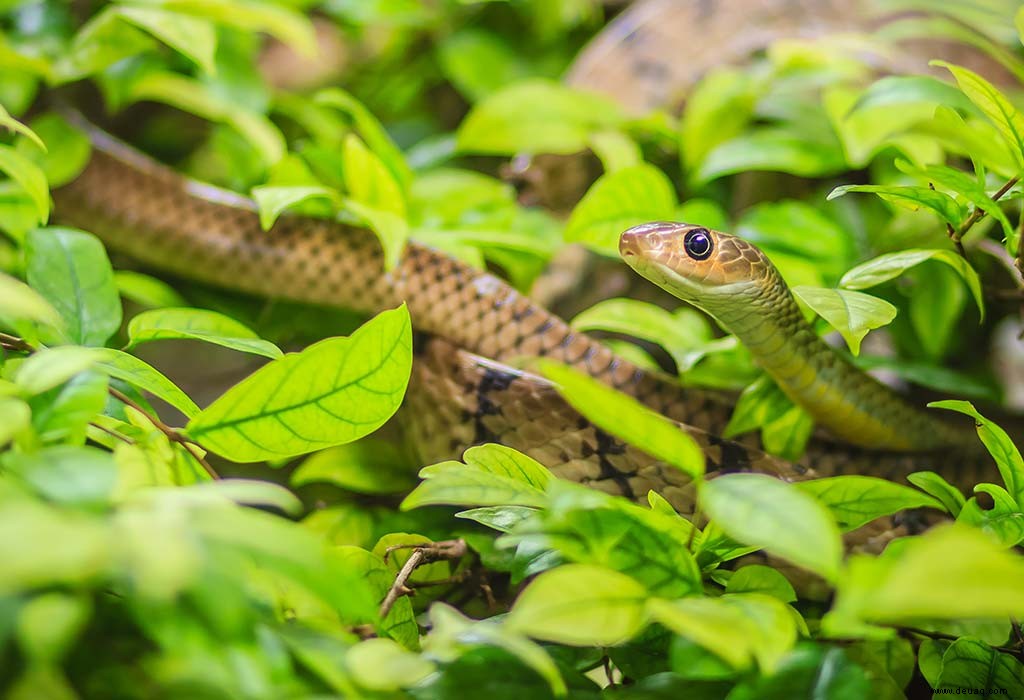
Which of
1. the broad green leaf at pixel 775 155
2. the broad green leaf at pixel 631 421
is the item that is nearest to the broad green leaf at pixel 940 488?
the broad green leaf at pixel 631 421

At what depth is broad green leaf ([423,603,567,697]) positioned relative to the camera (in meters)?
0.63

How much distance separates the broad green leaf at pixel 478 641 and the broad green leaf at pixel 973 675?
48 centimetres

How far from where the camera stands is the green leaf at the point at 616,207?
1.28 meters

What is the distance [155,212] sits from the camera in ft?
5.19

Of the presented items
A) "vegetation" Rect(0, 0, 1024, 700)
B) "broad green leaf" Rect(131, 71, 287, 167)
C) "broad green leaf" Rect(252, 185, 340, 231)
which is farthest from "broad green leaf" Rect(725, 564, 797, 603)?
"broad green leaf" Rect(131, 71, 287, 167)

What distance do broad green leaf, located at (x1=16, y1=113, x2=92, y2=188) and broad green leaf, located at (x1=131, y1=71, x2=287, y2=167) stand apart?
15cm

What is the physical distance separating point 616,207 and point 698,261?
228mm

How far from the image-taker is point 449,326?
1.33 metres

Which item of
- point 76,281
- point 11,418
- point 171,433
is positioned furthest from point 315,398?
point 76,281

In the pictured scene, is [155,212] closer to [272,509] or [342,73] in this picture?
[272,509]

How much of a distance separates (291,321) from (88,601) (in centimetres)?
101

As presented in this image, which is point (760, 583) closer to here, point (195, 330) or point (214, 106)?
point (195, 330)

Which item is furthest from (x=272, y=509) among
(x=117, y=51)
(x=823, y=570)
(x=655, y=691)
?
(x=823, y=570)

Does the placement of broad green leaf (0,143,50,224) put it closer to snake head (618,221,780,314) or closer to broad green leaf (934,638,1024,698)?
snake head (618,221,780,314)
